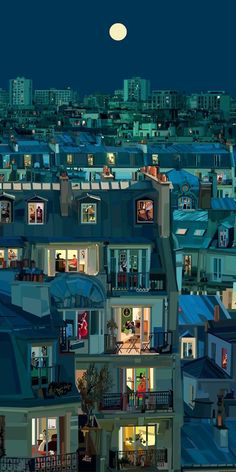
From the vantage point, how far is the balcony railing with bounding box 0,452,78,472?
94.7 feet

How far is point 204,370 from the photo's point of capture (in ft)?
172

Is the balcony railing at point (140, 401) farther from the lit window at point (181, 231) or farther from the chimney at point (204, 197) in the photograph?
the chimney at point (204, 197)

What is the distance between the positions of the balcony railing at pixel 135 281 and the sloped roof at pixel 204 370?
38.3ft

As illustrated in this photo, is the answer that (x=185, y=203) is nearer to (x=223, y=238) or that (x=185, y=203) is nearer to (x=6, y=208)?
(x=223, y=238)

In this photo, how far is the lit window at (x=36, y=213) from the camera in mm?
42656

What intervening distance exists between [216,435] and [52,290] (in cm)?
432

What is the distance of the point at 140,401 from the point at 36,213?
21.5ft

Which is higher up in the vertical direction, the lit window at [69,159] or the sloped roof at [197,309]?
the sloped roof at [197,309]

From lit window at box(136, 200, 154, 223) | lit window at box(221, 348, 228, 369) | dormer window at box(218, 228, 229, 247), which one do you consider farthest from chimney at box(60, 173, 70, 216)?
dormer window at box(218, 228, 229, 247)

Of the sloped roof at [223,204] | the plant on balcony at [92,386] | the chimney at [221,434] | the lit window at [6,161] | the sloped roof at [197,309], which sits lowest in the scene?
the lit window at [6,161]

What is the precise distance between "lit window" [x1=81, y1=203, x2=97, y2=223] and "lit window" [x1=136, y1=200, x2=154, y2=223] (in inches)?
35.3

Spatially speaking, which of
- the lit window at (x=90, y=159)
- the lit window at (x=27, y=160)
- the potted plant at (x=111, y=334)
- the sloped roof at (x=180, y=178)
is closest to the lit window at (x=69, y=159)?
the lit window at (x=90, y=159)

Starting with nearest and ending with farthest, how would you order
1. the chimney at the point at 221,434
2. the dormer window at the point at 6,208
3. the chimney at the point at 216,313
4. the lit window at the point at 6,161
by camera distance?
1. the chimney at the point at 221,434
2. the dormer window at the point at 6,208
3. the chimney at the point at 216,313
4. the lit window at the point at 6,161

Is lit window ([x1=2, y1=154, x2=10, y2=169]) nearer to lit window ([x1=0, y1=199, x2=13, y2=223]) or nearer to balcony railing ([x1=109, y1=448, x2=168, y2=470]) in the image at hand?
lit window ([x1=0, y1=199, x2=13, y2=223])
